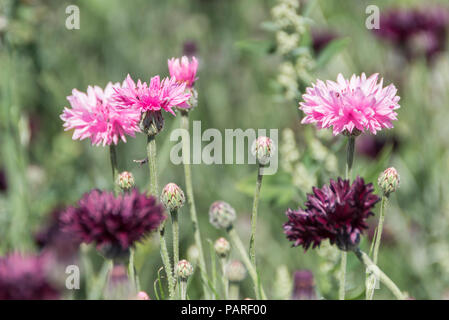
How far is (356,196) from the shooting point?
23.3 inches

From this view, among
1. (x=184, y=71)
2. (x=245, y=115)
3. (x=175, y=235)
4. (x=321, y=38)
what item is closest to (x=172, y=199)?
(x=175, y=235)

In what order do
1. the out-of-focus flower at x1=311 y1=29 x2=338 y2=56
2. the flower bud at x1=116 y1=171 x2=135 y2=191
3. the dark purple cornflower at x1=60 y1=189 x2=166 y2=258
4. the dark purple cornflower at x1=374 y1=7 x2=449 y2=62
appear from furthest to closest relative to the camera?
the out-of-focus flower at x1=311 y1=29 x2=338 y2=56 < the dark purple cornflower at x1=374 y1=7 x2=449 y2=62 < the flower bud at x1=116 y1=171 x2=135 y2=191 < the dark purple cornflower at x1=60 y1=189 x2=166 y2=258

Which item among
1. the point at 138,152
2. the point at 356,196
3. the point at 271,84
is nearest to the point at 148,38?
the point at 138,152

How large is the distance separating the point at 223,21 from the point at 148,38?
12.0 inches

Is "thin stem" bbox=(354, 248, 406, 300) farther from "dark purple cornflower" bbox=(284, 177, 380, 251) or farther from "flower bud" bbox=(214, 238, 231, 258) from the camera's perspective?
"flower bud" bbox=(214, 238, 231, 258)

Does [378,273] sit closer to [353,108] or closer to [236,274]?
[353,108]

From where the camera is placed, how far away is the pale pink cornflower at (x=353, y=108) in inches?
24.4

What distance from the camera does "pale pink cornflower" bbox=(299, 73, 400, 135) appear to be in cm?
62

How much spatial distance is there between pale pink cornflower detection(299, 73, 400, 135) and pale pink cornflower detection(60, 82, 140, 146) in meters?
0.20

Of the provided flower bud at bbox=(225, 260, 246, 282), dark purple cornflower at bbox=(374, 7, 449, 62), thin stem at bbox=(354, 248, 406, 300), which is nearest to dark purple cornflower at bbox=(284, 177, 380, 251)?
thin stem at bbox=(354, 248, 406, 300)

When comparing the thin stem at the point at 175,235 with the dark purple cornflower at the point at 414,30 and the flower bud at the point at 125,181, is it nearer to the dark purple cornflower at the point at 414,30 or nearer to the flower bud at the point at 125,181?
the flower bud at the point at 125,181

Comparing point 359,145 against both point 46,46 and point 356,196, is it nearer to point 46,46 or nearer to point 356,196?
point 46,46

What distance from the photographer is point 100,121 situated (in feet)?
2.26

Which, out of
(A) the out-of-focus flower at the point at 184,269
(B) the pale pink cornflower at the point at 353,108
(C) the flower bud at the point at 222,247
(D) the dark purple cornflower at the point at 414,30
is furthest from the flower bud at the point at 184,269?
(D) the dark purple cornflower at the point at 414,30
